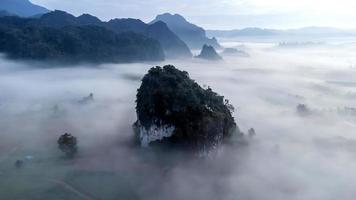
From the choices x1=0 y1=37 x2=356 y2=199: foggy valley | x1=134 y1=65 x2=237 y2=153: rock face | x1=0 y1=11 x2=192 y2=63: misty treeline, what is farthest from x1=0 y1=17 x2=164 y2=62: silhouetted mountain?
x1=134 y1=65 x2=237 y2=153: rock face

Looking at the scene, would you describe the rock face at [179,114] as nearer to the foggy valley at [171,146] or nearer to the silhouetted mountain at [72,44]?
the foggy valley at [171,146]

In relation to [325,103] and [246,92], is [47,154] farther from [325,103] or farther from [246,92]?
[325,103]

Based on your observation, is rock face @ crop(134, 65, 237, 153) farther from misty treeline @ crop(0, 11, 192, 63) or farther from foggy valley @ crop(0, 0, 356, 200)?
misty treeline @ crop(0, 11, 192, 63)

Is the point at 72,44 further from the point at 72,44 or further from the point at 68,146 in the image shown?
the point at 68,146

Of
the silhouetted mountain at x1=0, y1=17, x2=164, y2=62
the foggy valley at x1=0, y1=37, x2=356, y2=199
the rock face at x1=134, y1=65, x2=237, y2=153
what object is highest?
the silhouetted mountain at x1=0, y1=17, x2=164, y2=62

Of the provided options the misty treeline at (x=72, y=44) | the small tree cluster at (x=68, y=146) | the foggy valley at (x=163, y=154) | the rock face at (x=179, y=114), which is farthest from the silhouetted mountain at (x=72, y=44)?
the rock face at (x=179, y=114)

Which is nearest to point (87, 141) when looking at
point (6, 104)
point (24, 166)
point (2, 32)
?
point (24, 166)

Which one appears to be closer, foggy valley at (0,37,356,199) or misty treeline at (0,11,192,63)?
foggy valley at (0,37,356,199)
